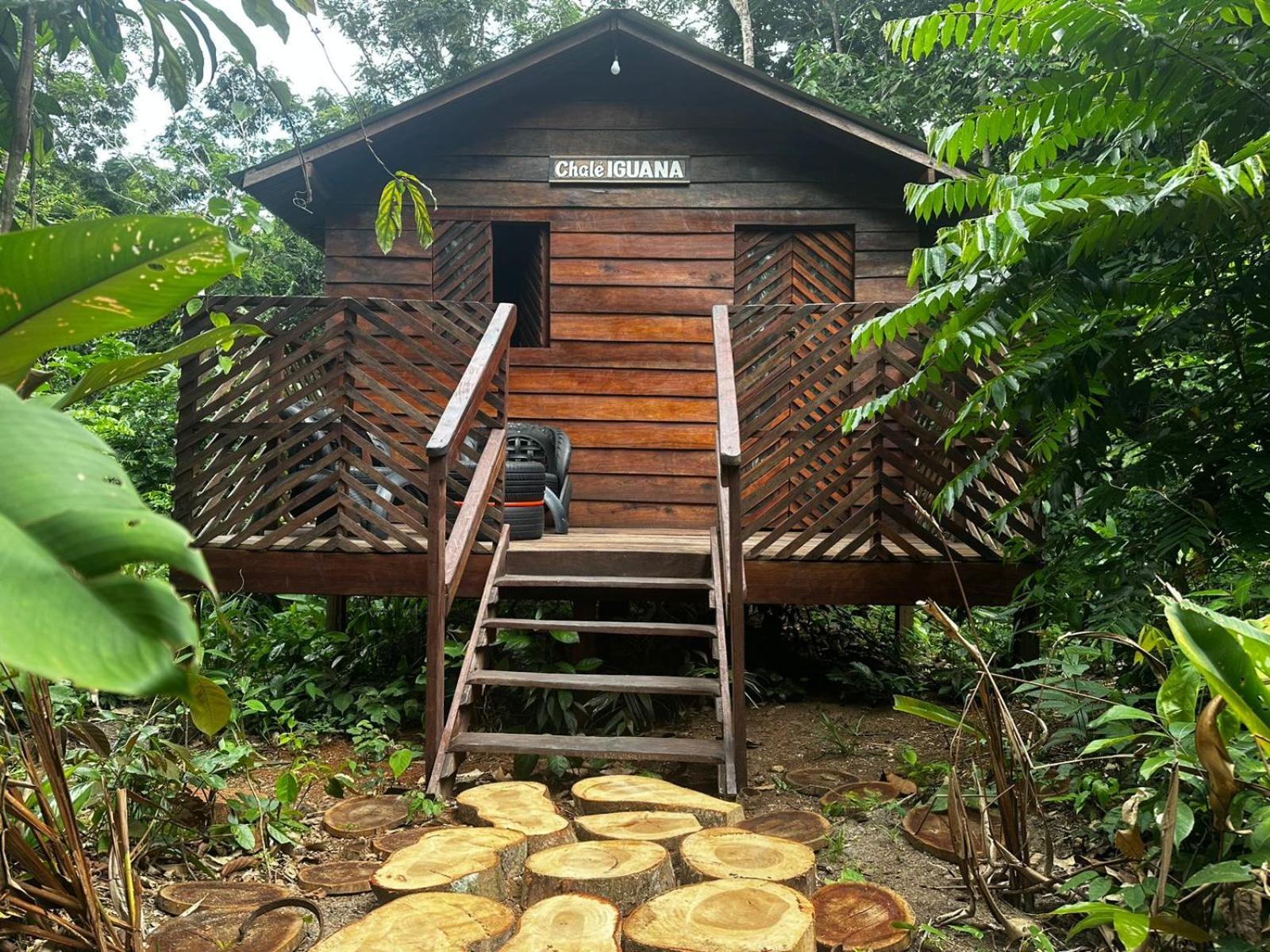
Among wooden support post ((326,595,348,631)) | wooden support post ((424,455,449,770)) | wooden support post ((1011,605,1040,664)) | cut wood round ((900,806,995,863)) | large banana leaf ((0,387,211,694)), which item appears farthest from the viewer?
wooden support post ((326,595,348,631))

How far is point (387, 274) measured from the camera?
7266 mm

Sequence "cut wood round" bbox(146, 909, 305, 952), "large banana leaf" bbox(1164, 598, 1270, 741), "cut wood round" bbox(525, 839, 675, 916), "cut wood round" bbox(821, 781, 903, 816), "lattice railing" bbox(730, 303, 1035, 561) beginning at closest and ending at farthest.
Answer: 1. "large banana leaf" bbox(1164, 598, 1270, 741)
2. "cut wood round" bbox(146, 909, 305, 952)
3. "cut wood round" bbox(525, 839, 675, 916)
4. "cut wood round" bbox(821, 781, 903, 816)
5. "lattice railing" bbox(730, 303, 1035, 561)

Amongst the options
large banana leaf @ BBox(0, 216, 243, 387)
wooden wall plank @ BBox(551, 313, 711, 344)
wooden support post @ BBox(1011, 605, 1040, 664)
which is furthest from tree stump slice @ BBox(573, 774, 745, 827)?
wooden wall plank @ BBox(551, 313, 711, 344)

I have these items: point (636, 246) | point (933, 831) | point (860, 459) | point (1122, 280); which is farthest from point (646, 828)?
point (636, 246)

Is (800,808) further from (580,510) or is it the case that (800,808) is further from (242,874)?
(580,510)

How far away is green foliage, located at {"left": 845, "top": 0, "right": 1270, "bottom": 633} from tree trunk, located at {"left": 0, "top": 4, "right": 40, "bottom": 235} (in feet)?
7.86

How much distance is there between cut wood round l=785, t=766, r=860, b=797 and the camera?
392 cm

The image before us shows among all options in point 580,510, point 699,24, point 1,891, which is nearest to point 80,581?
point 1,891

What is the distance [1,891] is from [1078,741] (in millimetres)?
3458

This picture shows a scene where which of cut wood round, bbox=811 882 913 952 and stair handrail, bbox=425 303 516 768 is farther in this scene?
stair handrail, bbox=425 303 516 768

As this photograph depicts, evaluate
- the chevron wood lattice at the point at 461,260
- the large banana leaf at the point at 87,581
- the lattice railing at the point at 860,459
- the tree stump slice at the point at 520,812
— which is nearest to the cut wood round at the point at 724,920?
the tree stump slice at the point at 520,812

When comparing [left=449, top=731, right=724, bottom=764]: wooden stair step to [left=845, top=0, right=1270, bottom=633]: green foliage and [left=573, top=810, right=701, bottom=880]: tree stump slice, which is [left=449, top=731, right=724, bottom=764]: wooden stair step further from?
[left=845, top=0, right=1270, bottom=633]: green foliage

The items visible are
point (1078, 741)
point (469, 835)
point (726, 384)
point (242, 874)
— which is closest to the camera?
point (469, 835)

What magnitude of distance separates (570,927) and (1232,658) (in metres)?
1.50
